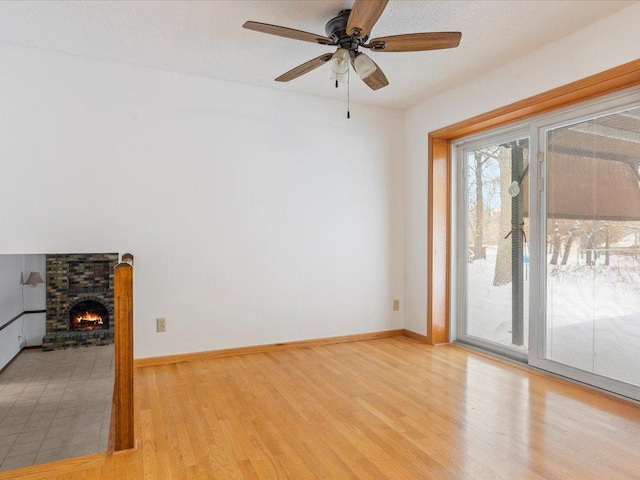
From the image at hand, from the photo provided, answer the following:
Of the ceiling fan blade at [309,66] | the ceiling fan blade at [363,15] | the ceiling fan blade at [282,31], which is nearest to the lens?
the ceiling fan blade at [363,15]

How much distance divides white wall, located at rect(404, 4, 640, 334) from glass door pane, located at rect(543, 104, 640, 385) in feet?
1.26

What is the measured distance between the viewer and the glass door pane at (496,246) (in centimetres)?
339

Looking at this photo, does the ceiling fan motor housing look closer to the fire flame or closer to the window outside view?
the window outside view

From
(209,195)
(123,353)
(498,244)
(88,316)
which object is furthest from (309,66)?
(88,316)

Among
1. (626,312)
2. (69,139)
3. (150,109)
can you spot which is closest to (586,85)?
(626,312)

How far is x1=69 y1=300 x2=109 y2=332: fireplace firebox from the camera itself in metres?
2.93

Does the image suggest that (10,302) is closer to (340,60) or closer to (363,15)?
(340,60)

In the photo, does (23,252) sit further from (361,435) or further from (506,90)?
(506,90)

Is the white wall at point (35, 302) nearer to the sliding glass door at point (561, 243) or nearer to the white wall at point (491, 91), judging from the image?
the white wall at point (491, 91)

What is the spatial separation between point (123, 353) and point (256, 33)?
2161 mm

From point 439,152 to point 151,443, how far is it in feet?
11.2

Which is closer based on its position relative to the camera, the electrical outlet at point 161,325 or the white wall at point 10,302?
the white wall at point 10,302

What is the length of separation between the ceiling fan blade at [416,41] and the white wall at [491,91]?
1.05 m

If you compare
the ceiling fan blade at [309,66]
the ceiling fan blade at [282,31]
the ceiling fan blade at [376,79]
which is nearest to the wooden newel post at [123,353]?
the ceiling fan blade at [282,31]
